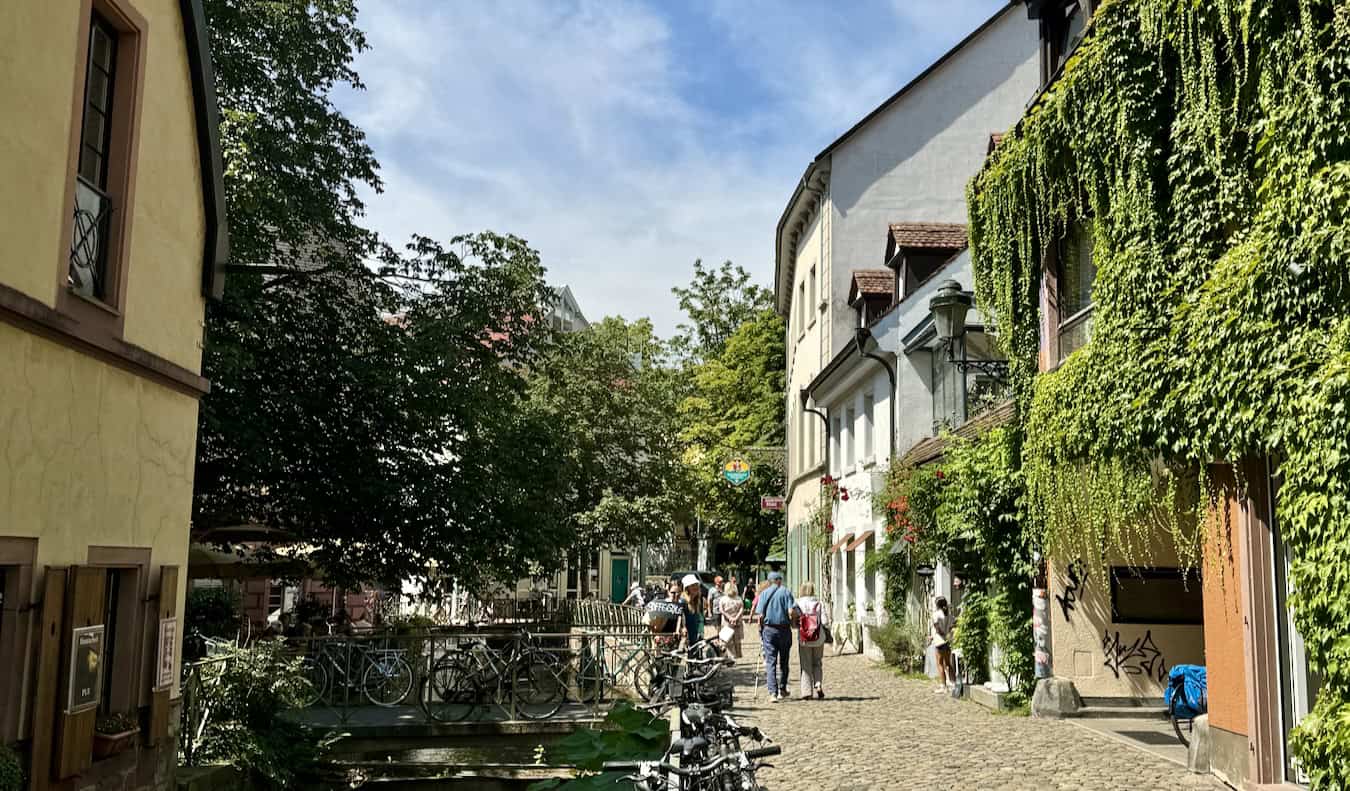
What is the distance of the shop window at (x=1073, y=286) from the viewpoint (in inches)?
492

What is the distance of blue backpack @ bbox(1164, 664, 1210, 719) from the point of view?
416 inches

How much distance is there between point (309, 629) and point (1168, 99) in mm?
14992

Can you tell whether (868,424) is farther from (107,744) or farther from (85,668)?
(85,668)

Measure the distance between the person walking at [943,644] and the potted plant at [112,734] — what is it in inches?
422

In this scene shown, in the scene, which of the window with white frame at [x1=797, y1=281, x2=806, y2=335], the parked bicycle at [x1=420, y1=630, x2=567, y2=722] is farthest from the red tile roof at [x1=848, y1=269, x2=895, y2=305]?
the parked bicycle at [x1=420, y1=630, x2=567, y2=722]

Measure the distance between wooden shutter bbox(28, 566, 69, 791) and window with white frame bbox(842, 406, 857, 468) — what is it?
19.8 m

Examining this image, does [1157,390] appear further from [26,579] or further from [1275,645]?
[26,579]

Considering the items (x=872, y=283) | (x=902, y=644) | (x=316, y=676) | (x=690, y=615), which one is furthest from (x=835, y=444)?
(x=316, y=676)

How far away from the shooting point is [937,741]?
11812 mm

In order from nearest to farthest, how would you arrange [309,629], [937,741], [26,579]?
[26,579]
[937,741]
[309,629]

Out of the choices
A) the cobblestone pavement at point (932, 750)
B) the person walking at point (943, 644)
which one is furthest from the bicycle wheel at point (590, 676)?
the person walking at point (943, 644)

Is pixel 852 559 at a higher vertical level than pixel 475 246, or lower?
lower

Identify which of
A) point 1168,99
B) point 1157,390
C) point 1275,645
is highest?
point 1168,99

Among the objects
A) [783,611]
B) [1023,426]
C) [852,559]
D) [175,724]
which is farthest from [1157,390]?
[852,559]
